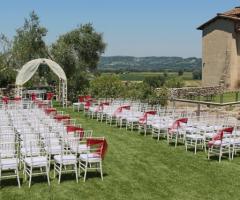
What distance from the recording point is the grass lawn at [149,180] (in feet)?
30.0

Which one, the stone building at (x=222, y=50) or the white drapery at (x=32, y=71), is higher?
the stone building at (x=222, y=50)

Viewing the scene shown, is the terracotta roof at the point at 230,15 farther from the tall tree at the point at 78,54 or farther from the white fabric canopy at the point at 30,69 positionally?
the white fabric canopy at the point at 30,69

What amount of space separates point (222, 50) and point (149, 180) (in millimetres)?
31837

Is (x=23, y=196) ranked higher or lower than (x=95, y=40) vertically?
lower

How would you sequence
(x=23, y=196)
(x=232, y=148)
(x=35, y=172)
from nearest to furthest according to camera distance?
(x=23, y=196) → (x=35, y=172) → (x=232, y=148)

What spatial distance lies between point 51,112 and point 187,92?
56.6 feet

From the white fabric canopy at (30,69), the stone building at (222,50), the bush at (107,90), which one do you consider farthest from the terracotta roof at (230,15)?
the white fabric canopy at (30,69)

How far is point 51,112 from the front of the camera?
15672 millimetres

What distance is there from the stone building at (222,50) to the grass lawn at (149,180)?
27.2 meters

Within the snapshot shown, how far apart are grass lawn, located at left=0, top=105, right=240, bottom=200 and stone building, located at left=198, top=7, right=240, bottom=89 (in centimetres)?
2722

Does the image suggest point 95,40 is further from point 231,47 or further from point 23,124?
point 23,124

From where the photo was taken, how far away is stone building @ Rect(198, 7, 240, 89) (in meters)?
39.3

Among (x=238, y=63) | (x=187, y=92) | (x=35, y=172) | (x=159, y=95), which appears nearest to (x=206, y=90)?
(x=187, y=92)

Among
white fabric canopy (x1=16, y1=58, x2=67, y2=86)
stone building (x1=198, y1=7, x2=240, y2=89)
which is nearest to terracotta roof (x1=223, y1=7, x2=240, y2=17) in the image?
stone building (x1=198, y1=7, x2=240, y2=89)
